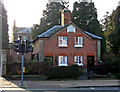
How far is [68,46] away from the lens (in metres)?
27.3

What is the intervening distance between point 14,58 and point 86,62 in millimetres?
12007

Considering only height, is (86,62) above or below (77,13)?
below

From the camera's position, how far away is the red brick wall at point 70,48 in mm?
26859

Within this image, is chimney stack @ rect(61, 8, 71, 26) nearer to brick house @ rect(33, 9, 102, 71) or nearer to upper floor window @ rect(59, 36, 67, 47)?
brick house @ rect(33, 9, 102, 71)

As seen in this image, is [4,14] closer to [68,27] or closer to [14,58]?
[14,58]

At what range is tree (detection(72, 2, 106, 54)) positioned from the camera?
37.7 metres

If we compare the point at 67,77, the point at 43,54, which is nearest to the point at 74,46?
the point at 43,54

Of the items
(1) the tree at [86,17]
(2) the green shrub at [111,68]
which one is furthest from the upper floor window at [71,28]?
(1) the tree at [86,17]

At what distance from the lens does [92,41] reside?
1104 inches

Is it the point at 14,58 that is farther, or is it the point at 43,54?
the point at 14,58

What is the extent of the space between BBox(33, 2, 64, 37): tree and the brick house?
1200 centimetres

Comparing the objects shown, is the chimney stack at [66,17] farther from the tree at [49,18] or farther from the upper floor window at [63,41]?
the tree at [49,18]

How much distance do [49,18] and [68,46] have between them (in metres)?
15.6

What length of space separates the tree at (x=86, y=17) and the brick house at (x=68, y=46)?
9835mm
